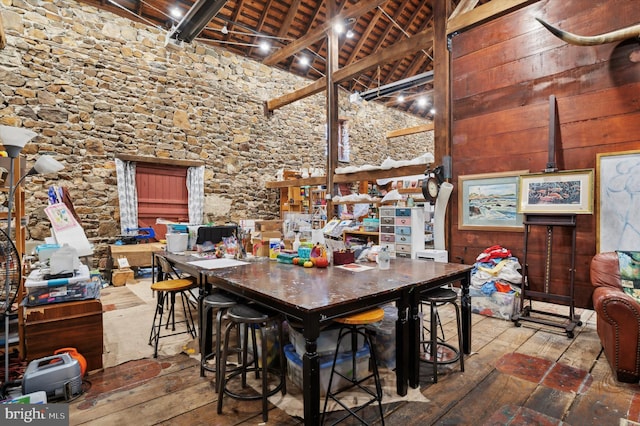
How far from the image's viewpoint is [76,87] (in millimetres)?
5672

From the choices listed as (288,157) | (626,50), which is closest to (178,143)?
(288,157)

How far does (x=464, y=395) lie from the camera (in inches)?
80.2

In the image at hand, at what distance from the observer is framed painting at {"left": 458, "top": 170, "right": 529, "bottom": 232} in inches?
151

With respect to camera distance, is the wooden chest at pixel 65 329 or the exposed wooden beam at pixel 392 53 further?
the exposed wooden beam at pixel 392 53

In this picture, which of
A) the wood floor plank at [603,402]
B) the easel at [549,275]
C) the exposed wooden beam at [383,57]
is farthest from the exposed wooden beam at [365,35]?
the wood floor plank at [603,402]

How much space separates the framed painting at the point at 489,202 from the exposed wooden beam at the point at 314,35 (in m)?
3.25

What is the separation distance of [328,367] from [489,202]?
3.05m

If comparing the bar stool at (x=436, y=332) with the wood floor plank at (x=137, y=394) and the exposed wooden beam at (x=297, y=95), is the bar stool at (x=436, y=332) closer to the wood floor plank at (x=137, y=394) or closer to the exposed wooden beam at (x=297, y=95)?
the wood floor plank at (x=137, y=394)

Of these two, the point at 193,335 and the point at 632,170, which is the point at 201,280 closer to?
the point at 193,335

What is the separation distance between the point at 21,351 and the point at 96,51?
18.0 ft

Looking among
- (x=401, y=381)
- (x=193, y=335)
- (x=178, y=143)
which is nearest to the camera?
(x=401, y=381)

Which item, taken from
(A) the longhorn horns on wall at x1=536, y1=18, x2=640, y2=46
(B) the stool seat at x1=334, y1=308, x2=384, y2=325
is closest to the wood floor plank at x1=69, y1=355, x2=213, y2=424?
(B) the stool seat at x1=334, y1=308, x2=384, y2=325

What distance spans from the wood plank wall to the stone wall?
196 inches

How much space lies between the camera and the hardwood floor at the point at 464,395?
1819 mm
